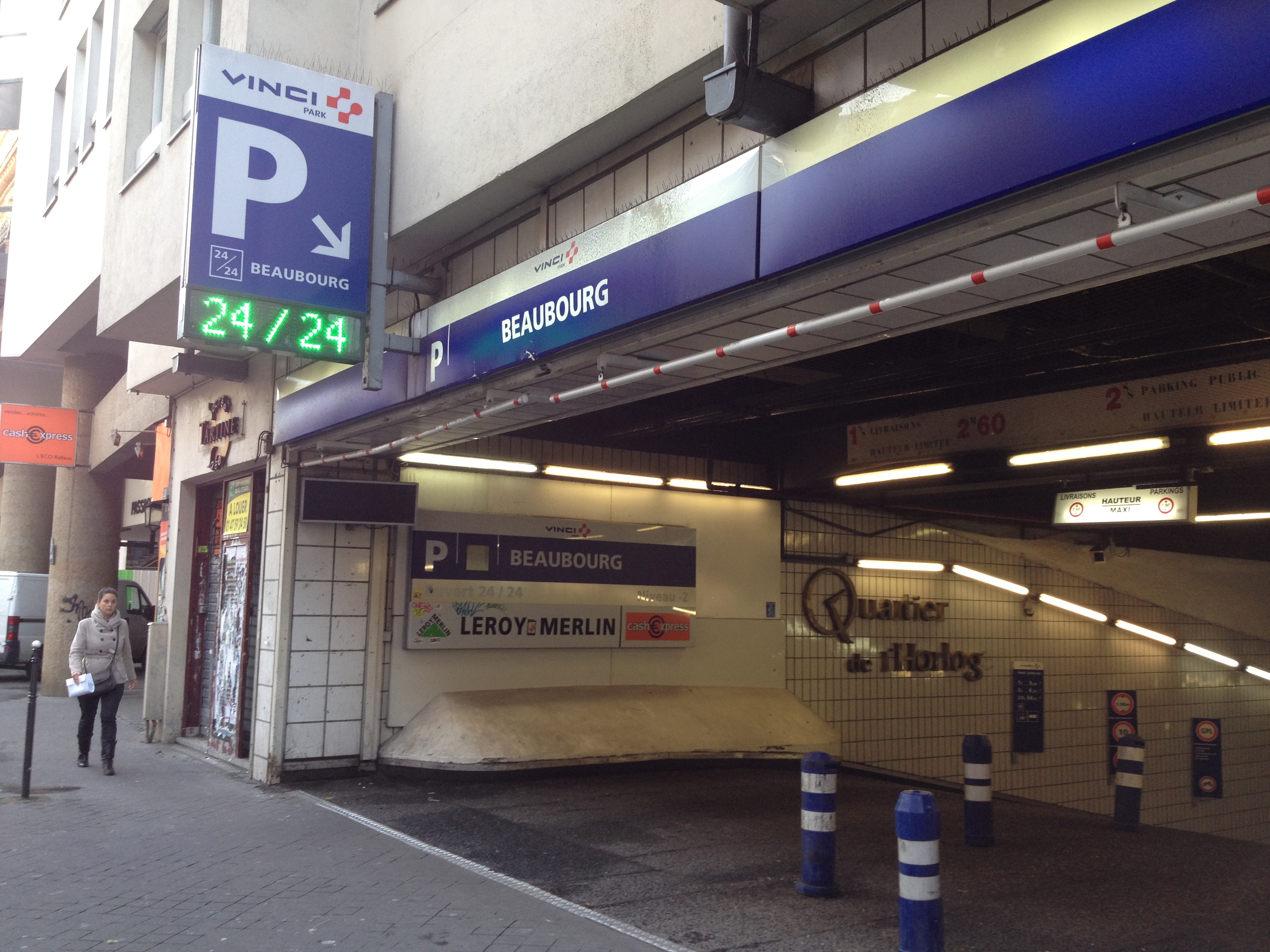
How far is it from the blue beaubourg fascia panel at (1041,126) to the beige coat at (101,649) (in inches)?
328

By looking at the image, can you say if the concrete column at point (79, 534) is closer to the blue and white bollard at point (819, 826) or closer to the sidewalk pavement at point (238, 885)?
the sidewalk pavement at point (238, 885)

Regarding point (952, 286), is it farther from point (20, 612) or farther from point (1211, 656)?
point (20, 612)

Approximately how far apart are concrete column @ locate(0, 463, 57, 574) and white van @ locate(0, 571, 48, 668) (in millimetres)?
281

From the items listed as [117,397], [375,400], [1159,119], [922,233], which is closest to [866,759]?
[375,400]

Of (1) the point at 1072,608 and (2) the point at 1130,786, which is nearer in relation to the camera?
(2) the point at 1130,786

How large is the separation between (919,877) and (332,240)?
18.4ft

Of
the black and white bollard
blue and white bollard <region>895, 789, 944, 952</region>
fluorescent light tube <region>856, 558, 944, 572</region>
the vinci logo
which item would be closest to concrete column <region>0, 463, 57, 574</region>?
fluorescent light tube <region>856, 558, 944, 572</region>

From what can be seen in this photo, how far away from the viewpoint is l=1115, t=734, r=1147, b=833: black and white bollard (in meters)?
8.17

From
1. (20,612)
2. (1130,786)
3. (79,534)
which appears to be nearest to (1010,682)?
(1130,786)

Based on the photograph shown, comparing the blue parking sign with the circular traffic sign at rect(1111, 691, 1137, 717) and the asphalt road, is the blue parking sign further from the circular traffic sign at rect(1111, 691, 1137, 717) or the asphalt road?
the circular traffic sign at rect(1111, 691, 1137, 717)

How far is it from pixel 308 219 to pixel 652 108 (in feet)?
9.26

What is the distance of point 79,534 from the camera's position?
18328mm

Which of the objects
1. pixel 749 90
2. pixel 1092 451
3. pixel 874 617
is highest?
pixel 749 90

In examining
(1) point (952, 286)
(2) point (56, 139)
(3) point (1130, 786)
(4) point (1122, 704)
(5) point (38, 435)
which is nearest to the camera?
(1) point (952, 286)
